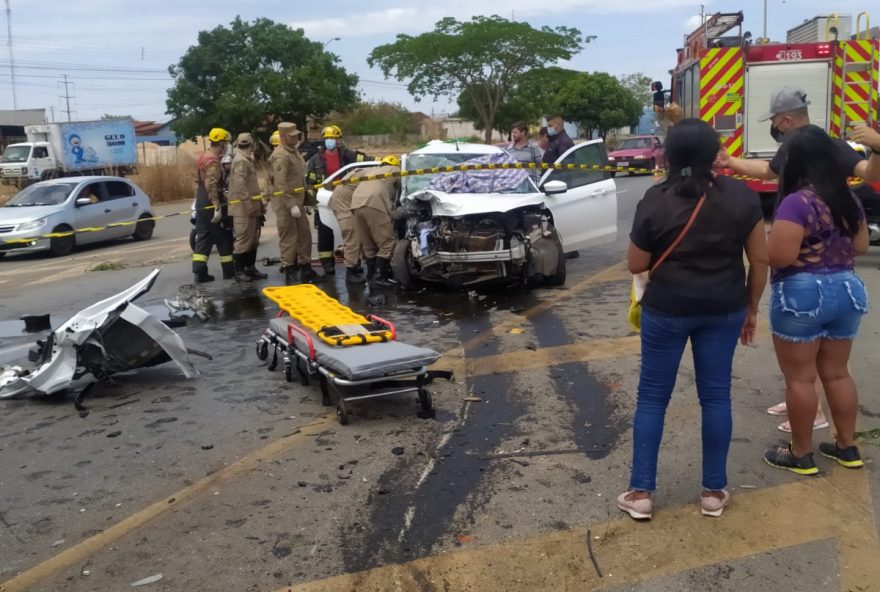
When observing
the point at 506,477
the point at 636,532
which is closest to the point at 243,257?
the point at 506,477

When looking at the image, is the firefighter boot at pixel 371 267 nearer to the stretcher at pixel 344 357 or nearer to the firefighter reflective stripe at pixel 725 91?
the stretcher at pixel 344 357

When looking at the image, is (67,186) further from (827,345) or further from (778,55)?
(827,345)

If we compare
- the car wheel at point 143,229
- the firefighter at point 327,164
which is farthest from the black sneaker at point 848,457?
the car wheel at point 143,229

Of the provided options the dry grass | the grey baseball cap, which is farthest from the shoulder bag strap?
the dry grass

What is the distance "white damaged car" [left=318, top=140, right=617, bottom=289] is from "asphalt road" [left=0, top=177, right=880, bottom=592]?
199cm

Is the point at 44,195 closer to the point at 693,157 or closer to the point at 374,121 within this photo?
the point at 693,157

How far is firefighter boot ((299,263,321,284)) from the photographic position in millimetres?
11211

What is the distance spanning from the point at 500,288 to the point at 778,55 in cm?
714

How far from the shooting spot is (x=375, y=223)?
32.7 feet

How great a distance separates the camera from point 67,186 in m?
17.7

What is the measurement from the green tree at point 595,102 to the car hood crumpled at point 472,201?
4628cm

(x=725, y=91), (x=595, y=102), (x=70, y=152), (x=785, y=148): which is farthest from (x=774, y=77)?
(x=595, y=102)

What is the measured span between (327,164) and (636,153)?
69.9ft

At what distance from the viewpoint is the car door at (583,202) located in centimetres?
1036
